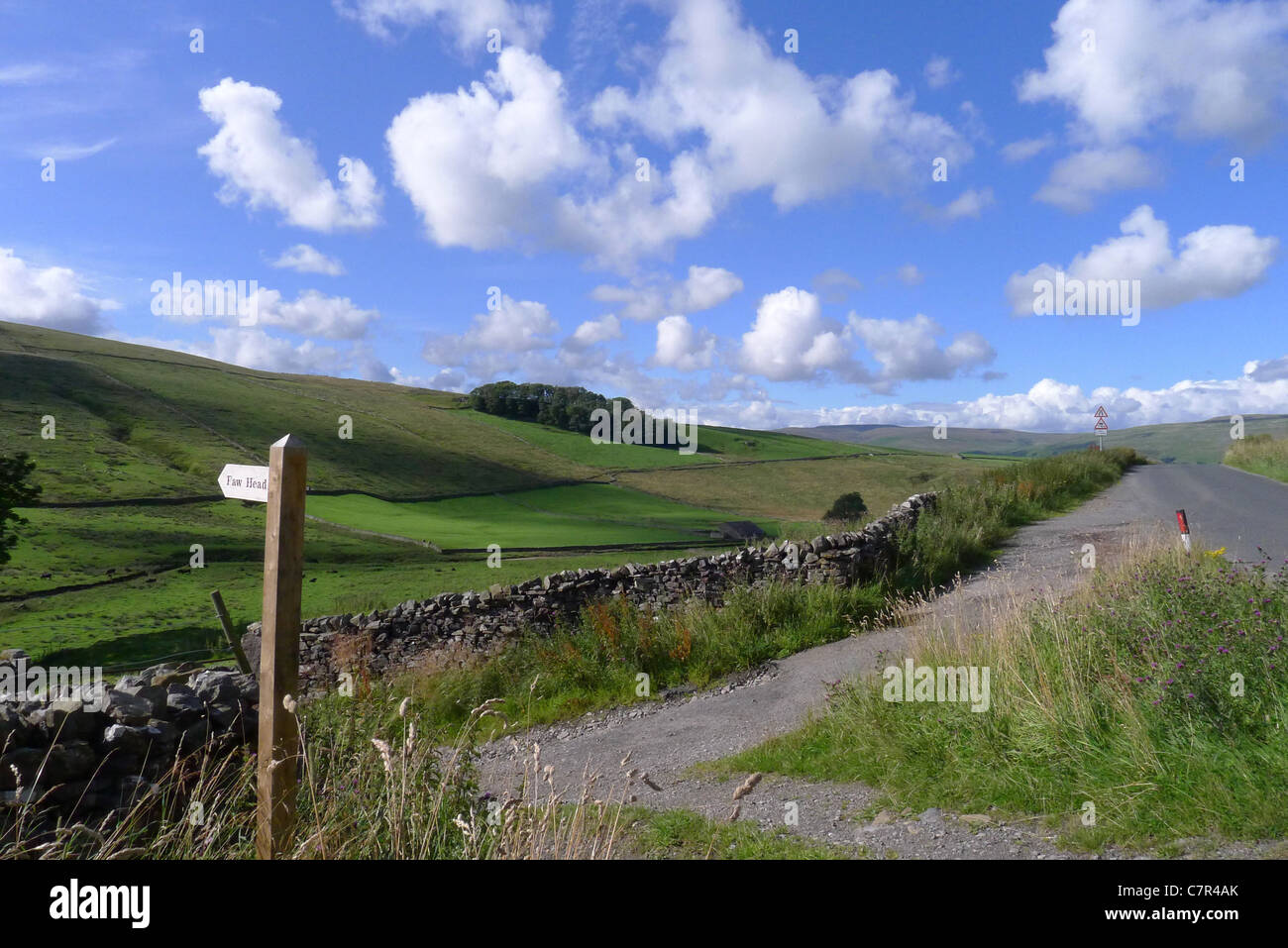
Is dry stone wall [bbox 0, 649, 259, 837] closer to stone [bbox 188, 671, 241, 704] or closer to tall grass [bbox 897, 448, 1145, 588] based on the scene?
stone [bbox 188, 671, 241, 704]

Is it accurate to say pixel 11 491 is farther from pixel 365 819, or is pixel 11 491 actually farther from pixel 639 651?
pixel 365 819

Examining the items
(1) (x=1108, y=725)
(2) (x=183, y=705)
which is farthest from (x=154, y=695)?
(1) (x=1108, y=725)

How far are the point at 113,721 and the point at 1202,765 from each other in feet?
22.3

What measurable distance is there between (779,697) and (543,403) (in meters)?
92.6

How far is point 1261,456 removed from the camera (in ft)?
99.7

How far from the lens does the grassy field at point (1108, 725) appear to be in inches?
166

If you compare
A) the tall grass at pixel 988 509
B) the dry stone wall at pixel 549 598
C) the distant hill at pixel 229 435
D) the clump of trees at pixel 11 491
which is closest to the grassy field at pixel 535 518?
the distant hill at pixel 229 435

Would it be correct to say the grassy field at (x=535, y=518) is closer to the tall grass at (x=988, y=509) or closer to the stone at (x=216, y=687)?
the tall grass at (x=988, y=509)

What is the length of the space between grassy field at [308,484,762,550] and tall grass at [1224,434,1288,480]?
26.9 metres

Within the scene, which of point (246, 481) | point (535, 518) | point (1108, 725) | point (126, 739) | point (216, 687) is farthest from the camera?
point (535, 518)

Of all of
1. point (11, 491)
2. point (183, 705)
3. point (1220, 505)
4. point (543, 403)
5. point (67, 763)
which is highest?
point (543, 403)

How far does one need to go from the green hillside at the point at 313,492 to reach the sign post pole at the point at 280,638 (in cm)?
1387
